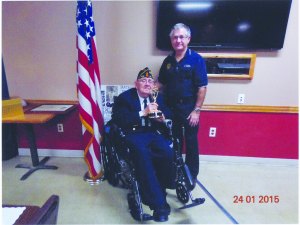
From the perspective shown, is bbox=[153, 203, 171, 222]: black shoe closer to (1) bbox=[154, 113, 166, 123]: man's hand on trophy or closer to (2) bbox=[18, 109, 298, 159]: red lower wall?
(1) bbox=[154, 113, 166, 123]: man's hand on trophy

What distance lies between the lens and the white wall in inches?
90.8

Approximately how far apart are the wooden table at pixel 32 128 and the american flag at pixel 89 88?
36cm

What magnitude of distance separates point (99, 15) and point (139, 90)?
38.2 inches

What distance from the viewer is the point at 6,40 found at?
7.91 feet

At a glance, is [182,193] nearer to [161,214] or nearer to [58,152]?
[161,214]

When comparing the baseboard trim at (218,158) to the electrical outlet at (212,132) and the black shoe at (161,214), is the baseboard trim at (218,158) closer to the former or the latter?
the electrical outlet at (212,132)

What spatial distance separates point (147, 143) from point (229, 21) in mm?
1413

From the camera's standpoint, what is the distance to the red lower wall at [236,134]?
251 cm

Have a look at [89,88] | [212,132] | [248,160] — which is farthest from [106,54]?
[248,160]

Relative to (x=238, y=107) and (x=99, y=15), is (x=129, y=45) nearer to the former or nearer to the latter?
(x=99, y=15)

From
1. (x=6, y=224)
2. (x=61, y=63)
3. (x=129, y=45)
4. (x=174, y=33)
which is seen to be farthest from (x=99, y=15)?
(x=6, y=224)

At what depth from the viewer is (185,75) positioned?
6.61 ft

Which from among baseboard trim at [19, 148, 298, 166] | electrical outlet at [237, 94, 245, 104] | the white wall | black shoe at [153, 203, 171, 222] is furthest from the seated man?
baseboard trim at [19, 148, 298, 166]

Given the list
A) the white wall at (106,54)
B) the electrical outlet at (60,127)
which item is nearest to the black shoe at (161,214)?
the white wall at (106,54)
